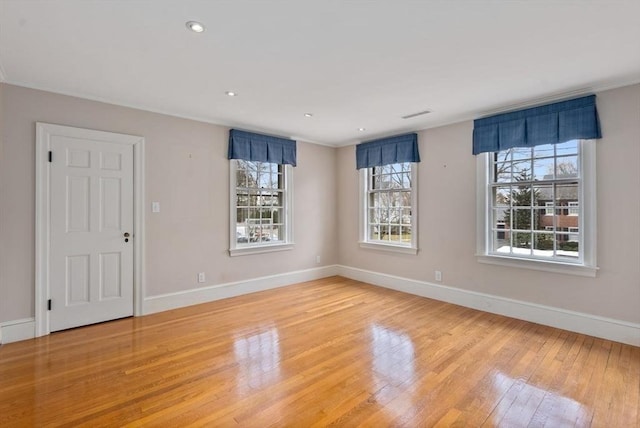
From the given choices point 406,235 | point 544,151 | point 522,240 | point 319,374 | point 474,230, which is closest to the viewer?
point 319,374

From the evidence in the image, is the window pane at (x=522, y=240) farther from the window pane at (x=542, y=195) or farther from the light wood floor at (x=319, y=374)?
the light wood floor at (x=319, y=374)

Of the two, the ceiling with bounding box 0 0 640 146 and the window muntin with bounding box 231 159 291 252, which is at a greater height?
the ceiling with bounding box 0 0 640 146

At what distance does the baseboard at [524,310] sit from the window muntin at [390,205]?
24.7 inches

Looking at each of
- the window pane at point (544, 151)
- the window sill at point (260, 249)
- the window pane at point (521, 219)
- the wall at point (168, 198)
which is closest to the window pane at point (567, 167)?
the window pane at point (544, 151)

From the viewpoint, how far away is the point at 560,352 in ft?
9.25

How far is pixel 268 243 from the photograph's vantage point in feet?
16.6

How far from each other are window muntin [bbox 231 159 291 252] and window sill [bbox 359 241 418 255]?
4.42ft

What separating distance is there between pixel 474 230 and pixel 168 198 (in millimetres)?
3970

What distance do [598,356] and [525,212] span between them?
161 cm

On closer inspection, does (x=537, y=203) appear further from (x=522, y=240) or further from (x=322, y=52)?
(x=322, y=52)

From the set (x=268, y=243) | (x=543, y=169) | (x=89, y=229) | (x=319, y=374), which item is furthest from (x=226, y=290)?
(x=543, y=169)

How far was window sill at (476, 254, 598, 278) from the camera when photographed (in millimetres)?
3215

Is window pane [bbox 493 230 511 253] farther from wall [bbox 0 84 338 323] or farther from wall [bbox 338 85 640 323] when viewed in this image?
wall [bbox 0 84 338 323]

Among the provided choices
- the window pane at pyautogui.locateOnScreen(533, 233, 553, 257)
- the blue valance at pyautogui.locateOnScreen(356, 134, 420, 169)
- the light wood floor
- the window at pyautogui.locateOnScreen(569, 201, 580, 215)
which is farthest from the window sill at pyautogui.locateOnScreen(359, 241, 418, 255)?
the window at pyautogui.locateOnScreen(569, 201, 580, 215)
